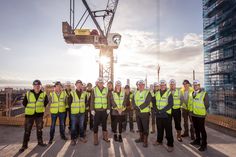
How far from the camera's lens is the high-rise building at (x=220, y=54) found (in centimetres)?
3288

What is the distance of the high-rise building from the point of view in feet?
108

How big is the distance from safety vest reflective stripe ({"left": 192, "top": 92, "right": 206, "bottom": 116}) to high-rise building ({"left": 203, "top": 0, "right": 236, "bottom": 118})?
30.2 meters

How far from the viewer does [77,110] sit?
21.0 feet

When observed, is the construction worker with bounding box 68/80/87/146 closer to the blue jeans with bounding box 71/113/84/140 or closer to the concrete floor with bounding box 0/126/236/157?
the blue jeans with bounding box 71/113/84/140

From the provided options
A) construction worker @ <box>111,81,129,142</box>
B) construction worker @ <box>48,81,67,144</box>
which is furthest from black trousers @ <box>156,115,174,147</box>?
construction worker @ <box>48,81,67,144</box>

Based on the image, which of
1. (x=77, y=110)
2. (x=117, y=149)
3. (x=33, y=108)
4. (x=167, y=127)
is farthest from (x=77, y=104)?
(x=167, y=127)

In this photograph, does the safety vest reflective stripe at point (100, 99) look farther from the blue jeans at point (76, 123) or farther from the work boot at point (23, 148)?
the work boot at point (23, 148)

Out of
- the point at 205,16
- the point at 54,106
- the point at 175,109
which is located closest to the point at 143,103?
the point at 175,109

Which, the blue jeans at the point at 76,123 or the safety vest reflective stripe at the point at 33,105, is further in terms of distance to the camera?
the blue jeans at the point at 76,123

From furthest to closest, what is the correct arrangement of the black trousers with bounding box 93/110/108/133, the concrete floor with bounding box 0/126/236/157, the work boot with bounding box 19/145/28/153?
the black trousers with bounding box 93/110/108/133 → the work boot with bounding box 19/145/28/153 → the concrete floor with bounding box 0/126/236/157

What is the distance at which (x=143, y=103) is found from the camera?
6.09 meters

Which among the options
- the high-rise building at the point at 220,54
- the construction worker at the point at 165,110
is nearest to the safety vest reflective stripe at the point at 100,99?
the construction worker at the point at 165,110

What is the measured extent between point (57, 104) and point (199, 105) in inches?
190

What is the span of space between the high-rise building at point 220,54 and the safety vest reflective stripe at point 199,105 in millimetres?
30195
